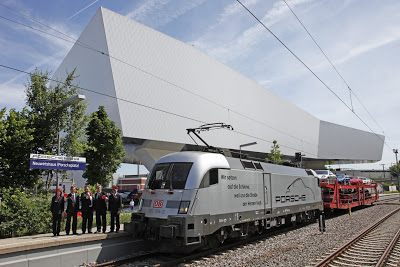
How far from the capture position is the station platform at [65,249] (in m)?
7.30

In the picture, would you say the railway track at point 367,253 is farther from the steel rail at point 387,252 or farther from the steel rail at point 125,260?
the steel rail at point 125,260

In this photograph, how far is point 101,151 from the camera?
787 inches

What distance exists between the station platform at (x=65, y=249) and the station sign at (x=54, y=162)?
290cm

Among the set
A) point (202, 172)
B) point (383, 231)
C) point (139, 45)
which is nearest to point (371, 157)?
point (139, 45)

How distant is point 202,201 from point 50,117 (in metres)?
9.34

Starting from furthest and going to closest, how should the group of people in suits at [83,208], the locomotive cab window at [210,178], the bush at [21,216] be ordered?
the bush at [21,216]
the group of people in suits at [83,208]
the locomotive cab window at [210,178]

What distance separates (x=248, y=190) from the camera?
11031 millimetres

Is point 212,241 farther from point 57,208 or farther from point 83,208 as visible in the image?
point 57,208

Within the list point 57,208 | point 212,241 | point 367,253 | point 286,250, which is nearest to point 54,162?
point 57,208

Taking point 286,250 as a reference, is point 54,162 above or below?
above

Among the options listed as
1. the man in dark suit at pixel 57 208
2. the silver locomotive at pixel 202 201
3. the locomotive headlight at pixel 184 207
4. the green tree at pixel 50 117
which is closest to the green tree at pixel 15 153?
the green tree at pixel 50 117

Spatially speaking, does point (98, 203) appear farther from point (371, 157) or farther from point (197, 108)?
point (371, 157)

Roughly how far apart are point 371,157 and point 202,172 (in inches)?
4036

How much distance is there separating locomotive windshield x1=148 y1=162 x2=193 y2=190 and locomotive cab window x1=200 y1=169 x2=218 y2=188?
0.56m
